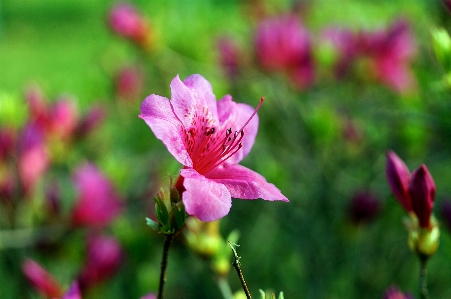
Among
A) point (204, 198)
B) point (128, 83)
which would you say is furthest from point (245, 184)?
point (128, 83)

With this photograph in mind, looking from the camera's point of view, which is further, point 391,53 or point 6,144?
point 391,53

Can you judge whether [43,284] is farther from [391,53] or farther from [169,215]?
[391,53]

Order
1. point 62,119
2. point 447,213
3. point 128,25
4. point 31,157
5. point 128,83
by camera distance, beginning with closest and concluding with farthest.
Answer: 1. point 447,213
2. point 31,157
3. point 62,119
4. point 128,25
5. point 128,83

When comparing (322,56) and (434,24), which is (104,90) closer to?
(322,56)

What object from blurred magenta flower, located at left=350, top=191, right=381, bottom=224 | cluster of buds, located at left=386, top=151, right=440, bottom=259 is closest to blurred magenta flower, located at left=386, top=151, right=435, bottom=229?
cluster of buds, located at left=386, top=151, right=440, bottom=259

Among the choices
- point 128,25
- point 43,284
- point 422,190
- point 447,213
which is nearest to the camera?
point 422,190

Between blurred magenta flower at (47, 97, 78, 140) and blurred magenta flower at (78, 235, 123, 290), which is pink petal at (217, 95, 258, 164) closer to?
blurred magenta flower at (78, 235, 123, 290)

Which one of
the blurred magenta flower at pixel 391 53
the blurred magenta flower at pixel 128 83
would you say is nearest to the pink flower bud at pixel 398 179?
the blurred magenta flower at pixel 391 53

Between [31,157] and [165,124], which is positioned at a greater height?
[165,124]
